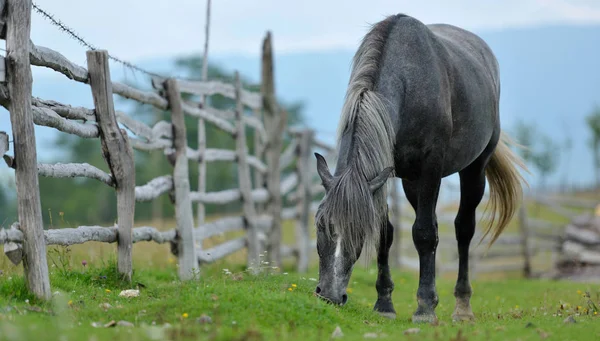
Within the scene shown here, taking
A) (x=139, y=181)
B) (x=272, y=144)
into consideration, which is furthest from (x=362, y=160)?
(x=139, y=181)

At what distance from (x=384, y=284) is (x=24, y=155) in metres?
3.10

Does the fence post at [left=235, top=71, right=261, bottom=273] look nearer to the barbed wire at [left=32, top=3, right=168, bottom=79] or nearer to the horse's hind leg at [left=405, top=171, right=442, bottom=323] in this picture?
the barbed wire at [left=32, top=3, right=168, bottom=79]

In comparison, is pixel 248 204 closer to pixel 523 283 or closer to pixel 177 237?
pixel 177 237

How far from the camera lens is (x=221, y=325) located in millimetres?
4074

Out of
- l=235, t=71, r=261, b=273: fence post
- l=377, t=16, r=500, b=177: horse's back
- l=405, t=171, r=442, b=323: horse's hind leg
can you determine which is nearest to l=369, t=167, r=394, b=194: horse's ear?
l=377, t=16, r=500, b=177: horse's back

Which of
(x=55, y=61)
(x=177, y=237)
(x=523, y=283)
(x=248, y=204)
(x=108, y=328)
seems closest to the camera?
(x=108, y=328)

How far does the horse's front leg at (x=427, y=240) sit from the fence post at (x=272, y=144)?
5643mm

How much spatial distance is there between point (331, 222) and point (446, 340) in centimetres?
117

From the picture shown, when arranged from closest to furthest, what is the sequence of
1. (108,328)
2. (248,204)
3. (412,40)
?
(108,328) < (412,40) < (248,204)

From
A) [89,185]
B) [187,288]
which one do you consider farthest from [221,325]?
[89,185]

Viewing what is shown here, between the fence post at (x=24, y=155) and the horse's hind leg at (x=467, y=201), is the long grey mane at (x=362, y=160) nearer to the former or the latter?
the fence post at (x=24, y=155)

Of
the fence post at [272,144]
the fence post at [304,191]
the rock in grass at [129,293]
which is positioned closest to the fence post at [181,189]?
the rock in grass at [129,293]

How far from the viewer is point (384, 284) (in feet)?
20.5

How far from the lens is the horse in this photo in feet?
16.0
